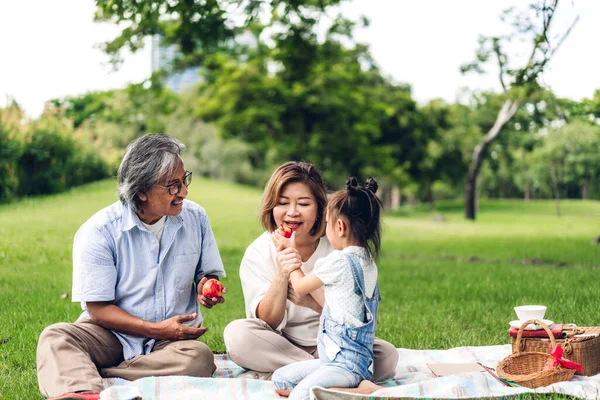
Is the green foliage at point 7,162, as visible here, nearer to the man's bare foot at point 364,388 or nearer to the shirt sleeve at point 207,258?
the shirt sleeve at point 207,258

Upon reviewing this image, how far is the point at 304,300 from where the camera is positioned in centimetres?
416

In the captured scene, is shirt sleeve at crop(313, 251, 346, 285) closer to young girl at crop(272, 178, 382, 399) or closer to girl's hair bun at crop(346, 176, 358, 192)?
young girl at crop(272, 178, 382, 399)

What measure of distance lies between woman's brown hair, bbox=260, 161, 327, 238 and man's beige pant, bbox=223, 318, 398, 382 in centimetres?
60

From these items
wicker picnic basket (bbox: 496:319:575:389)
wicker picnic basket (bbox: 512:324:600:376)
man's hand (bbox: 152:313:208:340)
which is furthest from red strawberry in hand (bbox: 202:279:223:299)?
wicker picnic basket (bbox: 512:324:600:376)

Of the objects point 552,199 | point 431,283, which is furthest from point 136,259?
point 552,199

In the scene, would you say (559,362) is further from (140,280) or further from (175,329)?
(140,280)

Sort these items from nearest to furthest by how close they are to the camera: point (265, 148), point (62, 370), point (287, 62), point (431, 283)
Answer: point (62, 370) → point (431, 283) → point (287, 62) → point (265, 148)

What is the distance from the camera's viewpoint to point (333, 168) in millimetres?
37375

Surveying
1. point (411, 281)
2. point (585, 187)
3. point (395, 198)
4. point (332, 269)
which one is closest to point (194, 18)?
point (411, 281)

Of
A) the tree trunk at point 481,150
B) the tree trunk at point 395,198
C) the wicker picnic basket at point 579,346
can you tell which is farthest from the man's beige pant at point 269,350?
the tree trunk at point 395,198

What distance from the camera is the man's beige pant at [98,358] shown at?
12.0 ft

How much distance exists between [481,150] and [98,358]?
967 inches

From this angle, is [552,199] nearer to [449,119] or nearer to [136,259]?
[449,119]

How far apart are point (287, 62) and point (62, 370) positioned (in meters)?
12.1
